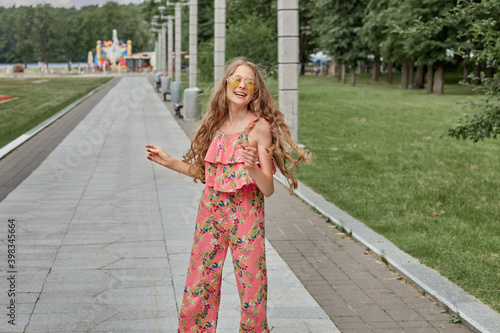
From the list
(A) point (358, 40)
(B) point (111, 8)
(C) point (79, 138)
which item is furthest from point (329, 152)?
(B) point (111, 8)

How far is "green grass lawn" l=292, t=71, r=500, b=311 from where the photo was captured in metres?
7.15

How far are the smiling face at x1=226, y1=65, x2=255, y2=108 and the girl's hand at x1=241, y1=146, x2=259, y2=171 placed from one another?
42 cm

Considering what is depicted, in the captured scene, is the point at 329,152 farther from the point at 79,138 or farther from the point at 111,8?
the point at 111,8

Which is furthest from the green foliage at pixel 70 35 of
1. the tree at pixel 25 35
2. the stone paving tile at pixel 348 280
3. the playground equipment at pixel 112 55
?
the stone paving tile at pixel 348 280

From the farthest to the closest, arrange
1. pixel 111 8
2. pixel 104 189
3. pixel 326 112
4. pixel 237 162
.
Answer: pixel 111 8 < pixel 326 112 < pixel 104 189 < pixel 237 162

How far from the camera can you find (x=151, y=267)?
21.8 ft

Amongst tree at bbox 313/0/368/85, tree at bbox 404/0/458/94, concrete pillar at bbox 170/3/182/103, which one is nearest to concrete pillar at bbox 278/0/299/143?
concrete pillar at bbox 170/3/182/103

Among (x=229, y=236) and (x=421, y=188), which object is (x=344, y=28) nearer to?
(x=421, y=188)

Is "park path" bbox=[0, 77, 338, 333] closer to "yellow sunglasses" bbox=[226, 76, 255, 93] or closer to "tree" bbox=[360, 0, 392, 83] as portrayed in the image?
"yellow sunglasses" bbox=[226, 76, 255, 93]

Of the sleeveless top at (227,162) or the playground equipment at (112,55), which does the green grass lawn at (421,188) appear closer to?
the sleeveless top at (227,162)

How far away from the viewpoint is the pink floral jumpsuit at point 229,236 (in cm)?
392

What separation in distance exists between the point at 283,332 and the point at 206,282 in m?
1.21

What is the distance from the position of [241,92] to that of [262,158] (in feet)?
1.25

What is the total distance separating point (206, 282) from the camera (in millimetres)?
4031
